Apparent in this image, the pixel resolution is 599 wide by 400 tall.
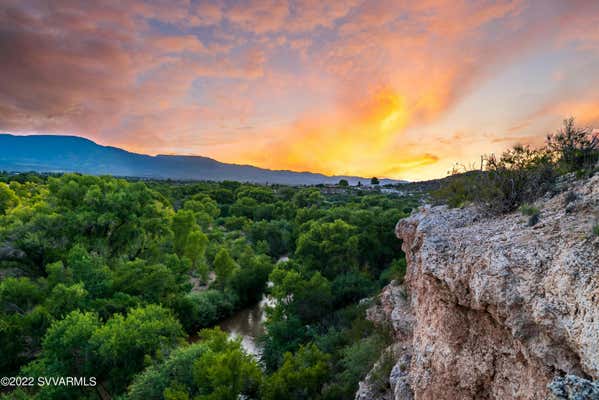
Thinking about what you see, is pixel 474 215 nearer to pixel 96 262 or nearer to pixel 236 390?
pixel 236 390

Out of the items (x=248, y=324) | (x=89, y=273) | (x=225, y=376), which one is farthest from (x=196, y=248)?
(x=225, y=376)

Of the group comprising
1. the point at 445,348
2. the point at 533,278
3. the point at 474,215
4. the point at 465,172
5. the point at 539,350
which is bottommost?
the point at 445,348

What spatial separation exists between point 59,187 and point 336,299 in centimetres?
2217

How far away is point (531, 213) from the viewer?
564 centimetres

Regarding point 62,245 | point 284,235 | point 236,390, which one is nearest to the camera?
point 236,390

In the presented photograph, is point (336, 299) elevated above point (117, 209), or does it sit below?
below

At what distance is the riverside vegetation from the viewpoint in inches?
477

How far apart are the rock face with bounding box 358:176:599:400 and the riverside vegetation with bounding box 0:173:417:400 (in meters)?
→ 6.75

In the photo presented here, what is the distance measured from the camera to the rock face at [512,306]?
142 inches

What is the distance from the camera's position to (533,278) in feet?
13.8

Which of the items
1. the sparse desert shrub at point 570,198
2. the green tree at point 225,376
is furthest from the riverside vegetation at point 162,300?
the sparse desert shrub at point 570,198

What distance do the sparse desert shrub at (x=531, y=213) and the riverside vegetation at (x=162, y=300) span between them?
8752mm

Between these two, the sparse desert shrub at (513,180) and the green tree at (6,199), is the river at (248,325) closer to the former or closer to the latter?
the sparse desert shrub at (513,180)

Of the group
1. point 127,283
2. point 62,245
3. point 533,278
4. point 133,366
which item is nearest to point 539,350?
point 533,278
